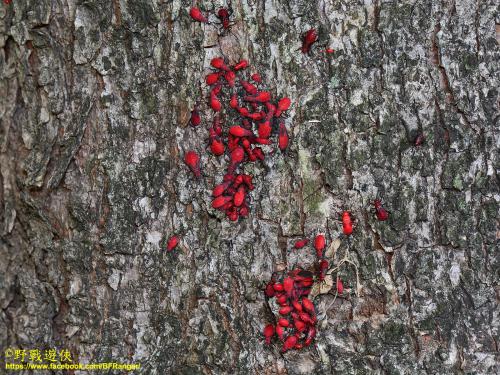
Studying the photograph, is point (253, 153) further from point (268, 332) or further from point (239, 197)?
point (268, 332)

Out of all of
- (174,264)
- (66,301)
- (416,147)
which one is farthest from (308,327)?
(66,301)

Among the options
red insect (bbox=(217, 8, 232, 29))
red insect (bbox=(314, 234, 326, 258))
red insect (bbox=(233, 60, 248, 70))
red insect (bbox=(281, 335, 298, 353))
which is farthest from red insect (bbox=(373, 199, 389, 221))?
red insect (bbox=(217, 8, 232, 29))

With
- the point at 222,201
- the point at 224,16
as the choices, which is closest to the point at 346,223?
the point at 222,201

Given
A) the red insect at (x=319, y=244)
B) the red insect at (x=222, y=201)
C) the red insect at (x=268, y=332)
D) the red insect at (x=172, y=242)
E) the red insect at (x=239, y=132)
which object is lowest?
the red insect at (x=268, y=332)

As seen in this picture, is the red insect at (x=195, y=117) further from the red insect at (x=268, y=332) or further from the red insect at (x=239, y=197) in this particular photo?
the red insect at (x=268, y=332)

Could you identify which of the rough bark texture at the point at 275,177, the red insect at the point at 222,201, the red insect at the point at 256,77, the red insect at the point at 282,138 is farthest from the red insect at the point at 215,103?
the red insect at the point at 222,201

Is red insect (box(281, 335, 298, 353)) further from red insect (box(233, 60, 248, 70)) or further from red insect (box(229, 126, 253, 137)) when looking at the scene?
red insect (box(233, 60, 248, 70))
